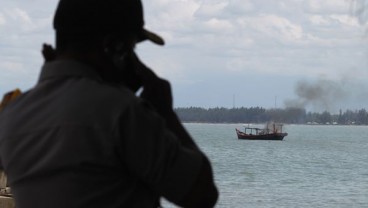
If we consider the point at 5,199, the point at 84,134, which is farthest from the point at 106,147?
the point at 5,199

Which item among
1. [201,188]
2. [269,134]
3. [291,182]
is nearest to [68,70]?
[201,188]

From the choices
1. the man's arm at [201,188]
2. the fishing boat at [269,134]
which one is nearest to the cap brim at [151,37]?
the man's arm at [201,188]

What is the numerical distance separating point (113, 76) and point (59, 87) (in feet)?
0.47

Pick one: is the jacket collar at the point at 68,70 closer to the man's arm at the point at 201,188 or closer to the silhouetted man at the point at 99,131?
the silhouetted man at the point at 99,131

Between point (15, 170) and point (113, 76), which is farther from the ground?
point (113, 76)

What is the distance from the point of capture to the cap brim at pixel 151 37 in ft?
7.72

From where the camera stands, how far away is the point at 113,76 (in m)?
2.27

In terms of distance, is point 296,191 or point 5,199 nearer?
point 5,199

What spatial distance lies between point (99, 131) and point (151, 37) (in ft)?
1.25

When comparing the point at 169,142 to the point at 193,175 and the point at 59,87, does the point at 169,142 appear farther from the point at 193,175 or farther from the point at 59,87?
the point at 59,87

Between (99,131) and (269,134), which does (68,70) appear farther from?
(269,134)

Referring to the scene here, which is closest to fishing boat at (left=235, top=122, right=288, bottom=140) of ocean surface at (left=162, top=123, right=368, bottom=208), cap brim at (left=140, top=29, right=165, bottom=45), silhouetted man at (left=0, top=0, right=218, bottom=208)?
ocean surface at (left=162, top=123, right=368, bottom=208)

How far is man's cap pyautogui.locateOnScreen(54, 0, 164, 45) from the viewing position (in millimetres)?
2236

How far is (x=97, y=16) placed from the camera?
224 centimetres
